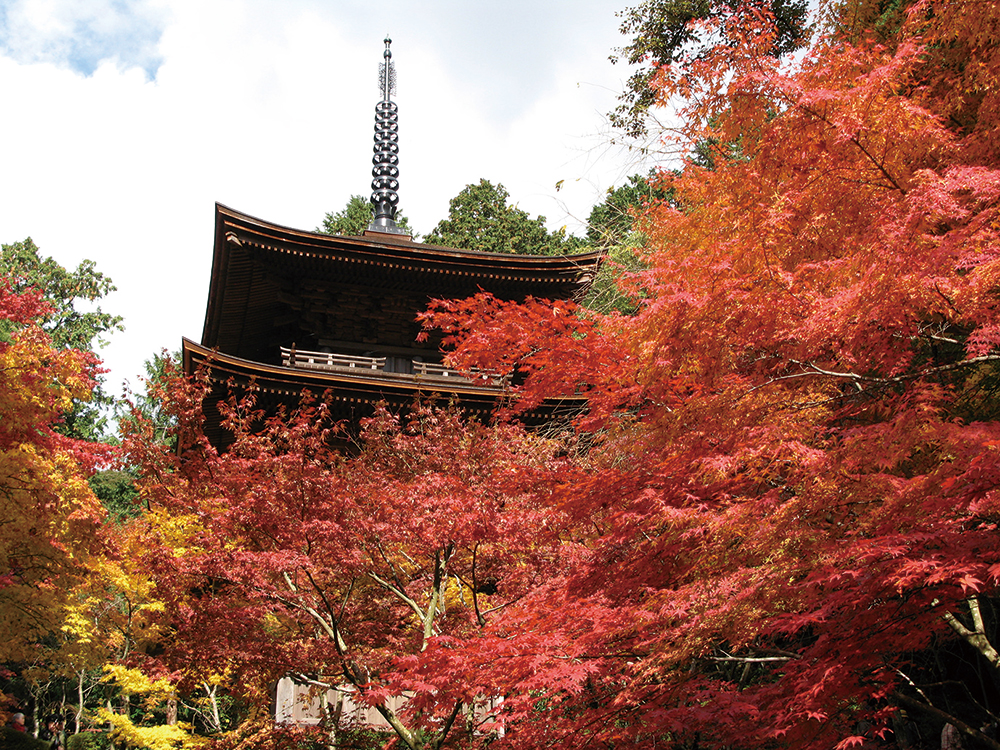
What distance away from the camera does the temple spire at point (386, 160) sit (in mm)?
20578

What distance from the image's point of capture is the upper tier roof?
42.8 feet

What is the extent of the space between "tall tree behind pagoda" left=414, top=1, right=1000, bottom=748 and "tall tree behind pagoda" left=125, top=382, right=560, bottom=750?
38.9 inches

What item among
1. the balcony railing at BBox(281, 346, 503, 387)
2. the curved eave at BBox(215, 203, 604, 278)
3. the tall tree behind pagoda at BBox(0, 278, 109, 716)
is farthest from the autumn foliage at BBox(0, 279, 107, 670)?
the curved eave at BBox(215, 203, 604, 278)

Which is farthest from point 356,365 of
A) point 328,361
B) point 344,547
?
point 344,547

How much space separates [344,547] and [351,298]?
318 inches

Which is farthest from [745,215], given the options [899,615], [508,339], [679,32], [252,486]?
[679,32]

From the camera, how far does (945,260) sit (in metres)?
3.69

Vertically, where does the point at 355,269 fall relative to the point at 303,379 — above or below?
above

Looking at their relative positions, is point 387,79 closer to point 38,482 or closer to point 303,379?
point 303,379

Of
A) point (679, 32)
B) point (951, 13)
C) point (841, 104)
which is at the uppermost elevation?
point (679, 32)

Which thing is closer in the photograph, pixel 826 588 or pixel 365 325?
pixel 826 588

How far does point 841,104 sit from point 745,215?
3.01 feet

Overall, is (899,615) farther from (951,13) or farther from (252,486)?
(252,486)

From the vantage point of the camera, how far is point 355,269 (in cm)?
1364
